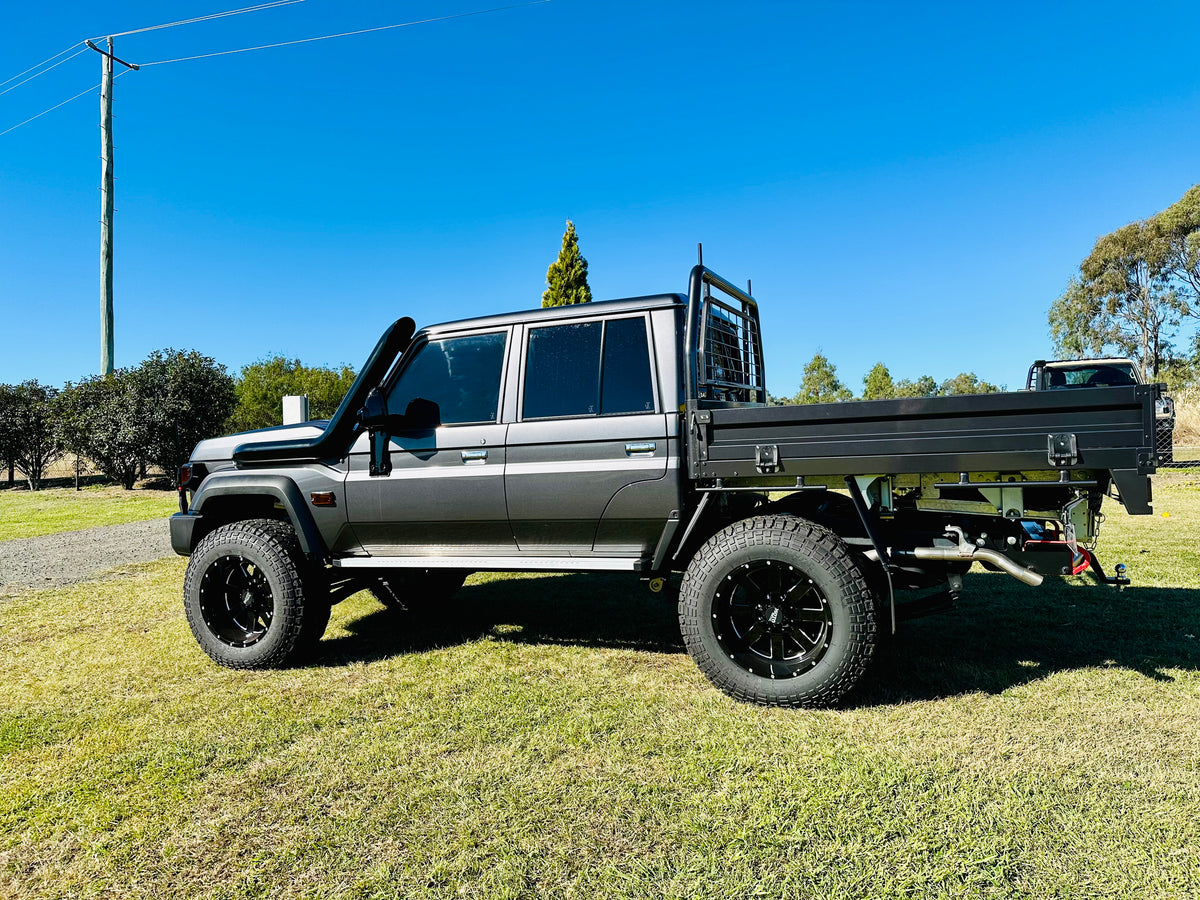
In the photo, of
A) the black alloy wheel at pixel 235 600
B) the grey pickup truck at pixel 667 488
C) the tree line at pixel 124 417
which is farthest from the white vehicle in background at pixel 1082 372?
the tree line at pixel 124 417

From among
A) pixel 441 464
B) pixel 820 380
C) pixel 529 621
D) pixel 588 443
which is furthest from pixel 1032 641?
pixel 820 380

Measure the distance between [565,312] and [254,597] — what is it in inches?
104

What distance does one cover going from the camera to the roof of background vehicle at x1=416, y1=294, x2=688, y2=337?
393 cm

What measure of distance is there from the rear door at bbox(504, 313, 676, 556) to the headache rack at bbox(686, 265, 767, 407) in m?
0.25

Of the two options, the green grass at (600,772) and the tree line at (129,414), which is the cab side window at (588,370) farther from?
the tree line at (129,414)

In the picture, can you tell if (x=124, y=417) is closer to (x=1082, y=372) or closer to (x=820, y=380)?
(x=1082, y=372)

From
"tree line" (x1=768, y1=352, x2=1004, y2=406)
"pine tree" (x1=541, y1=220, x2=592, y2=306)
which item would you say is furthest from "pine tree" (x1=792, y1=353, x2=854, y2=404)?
"pine tree" (x1=541, y1=220, x2=592, y2=306)

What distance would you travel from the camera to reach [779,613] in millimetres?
3539

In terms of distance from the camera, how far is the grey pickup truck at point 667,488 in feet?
10.9

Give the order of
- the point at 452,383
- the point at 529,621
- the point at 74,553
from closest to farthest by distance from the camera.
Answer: the point at 452,383 < the point at 529,621 < the point at 74,553

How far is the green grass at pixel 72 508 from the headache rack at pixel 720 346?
37.9 feet

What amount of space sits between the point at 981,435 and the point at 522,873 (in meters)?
2.53

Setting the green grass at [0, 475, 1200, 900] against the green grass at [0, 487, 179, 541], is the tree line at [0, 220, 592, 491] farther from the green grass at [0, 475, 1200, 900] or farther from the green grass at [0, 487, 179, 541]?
the green grass at [0, 475, 1200, 900]

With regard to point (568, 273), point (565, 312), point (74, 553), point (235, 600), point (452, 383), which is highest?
point (568, 273)
